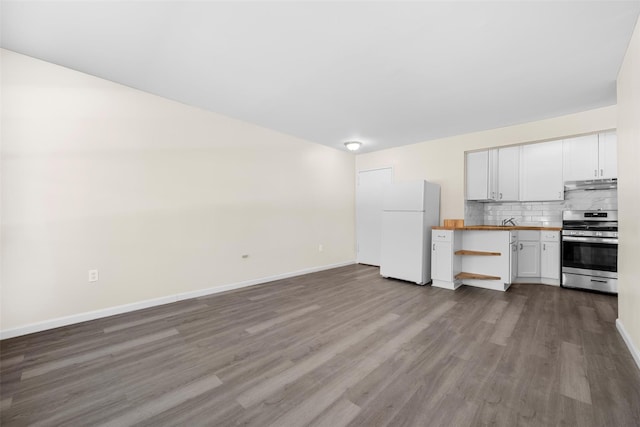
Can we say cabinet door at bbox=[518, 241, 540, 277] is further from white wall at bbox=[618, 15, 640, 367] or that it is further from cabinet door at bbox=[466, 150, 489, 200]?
white wall at bbox=[618, 15, 640, 367]

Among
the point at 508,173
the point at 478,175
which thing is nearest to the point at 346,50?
the point at 478,175

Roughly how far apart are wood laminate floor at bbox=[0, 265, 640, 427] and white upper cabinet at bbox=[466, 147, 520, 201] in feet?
6.50

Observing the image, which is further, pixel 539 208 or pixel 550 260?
pixel 539 208

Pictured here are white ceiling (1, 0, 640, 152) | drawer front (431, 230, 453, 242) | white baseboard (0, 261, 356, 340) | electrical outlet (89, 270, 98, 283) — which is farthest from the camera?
drawer front (431, 230, 453, 242)

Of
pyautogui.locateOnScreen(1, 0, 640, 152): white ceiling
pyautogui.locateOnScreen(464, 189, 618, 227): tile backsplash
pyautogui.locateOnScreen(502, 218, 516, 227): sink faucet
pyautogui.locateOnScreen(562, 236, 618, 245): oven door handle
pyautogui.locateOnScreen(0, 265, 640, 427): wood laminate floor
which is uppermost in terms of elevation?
pyautogui.locateOnScreen(1, 0, 640, 152): white ceiling

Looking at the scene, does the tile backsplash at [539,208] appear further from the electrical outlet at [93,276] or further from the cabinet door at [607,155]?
the electrical outlet at [93,276]

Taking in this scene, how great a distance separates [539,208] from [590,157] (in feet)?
3.44

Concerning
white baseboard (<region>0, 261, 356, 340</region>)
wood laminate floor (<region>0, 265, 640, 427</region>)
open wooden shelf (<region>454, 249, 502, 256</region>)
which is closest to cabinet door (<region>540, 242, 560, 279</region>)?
wood laminate floor (<region>0, 265, 640, 427</region>)

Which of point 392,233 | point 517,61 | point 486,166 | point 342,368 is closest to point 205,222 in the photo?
point 342,368

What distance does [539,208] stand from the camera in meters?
4.72

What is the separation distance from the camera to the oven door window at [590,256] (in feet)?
11.9

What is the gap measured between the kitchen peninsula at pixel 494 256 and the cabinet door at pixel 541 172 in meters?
0.62

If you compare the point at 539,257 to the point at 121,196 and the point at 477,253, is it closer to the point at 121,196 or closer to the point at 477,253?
the point at 477,253

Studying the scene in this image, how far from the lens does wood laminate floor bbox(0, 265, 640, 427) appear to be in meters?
1.49
